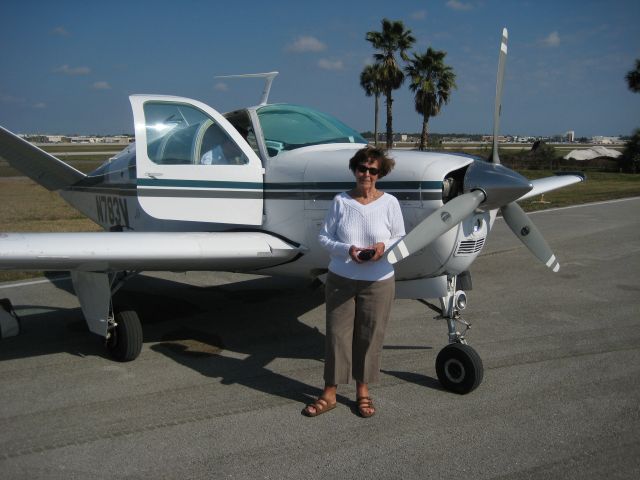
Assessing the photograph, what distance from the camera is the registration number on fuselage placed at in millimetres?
6574

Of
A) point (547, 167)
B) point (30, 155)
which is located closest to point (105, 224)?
point (30, 155)

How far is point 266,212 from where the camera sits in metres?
5.17

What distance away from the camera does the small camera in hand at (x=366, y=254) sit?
3576mm

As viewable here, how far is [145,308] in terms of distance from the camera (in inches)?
275

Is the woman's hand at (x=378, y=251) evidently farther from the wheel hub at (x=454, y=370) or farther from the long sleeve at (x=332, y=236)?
the wheel hub at (x=454, y=370)

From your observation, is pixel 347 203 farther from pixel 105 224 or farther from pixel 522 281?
pixel 522 281

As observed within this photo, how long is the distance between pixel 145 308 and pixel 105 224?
1169 mm

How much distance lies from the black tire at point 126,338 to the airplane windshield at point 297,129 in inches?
75.4

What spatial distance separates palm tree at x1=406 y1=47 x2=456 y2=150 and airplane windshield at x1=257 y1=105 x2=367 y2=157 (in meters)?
28.7

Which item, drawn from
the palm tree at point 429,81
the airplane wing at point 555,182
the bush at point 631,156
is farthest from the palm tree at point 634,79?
the airplane wing at point 555,182

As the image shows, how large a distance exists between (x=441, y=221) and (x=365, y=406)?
1.33 metres

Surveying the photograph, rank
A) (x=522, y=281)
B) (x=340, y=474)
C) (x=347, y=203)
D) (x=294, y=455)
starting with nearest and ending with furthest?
1. (x=340, y=474)
2. (x=294, y=455)
3. (x=347, y=203)
4. (x=522, y=281)

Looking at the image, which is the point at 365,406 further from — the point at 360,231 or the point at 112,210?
the point at 112,210

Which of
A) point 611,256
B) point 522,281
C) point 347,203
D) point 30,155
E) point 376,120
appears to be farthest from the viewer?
point 376,120
